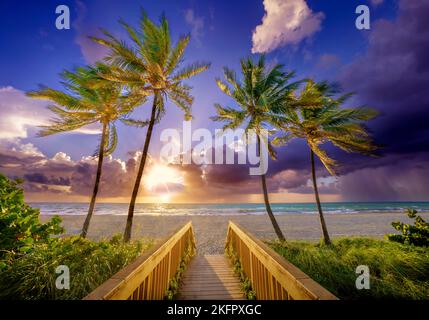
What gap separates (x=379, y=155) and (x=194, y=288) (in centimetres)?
1077

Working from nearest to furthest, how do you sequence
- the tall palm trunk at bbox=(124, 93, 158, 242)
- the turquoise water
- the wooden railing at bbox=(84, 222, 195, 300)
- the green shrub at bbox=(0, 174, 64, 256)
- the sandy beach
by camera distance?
the wooden railing at bbox=(84, 222, 195, 300), the green shrub at bbox=(0, 174, 64, 256), the tall palm trunk at bbox=(124, 93, 158, 242), the sandy beach, the turquoise water

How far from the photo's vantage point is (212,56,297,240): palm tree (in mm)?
10938

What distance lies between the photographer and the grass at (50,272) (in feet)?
10.1

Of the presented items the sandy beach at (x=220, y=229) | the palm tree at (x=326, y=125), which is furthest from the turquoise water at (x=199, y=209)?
the palm tree at (x=326, y=125)

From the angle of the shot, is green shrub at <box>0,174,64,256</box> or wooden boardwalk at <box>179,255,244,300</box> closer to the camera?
green shrub at <box>0,174,64,256</box>

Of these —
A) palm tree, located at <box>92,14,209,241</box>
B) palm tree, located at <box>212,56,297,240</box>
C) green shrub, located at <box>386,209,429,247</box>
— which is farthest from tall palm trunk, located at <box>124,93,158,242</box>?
green shrub, located at <box>386,209,429,247</box>

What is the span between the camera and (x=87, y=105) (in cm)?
1034

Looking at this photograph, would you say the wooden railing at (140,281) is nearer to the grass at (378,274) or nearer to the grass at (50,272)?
the grass at (50,272)

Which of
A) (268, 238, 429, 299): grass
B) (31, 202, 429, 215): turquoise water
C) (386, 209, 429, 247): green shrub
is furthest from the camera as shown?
(31, 202, 429, 215): turquoise water

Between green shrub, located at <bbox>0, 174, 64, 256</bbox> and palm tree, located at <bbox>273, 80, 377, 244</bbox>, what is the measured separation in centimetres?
1000

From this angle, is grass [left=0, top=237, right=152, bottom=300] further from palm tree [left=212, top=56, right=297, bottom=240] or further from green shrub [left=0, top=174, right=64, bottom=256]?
palm tree [left=212, top=56, right=297, bottom=240]

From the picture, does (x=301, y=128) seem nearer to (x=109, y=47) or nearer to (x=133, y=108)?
(x=133, y=108)

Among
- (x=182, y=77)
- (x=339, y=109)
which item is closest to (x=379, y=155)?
(x=339, y=109)

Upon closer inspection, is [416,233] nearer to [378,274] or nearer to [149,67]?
[378,274]
